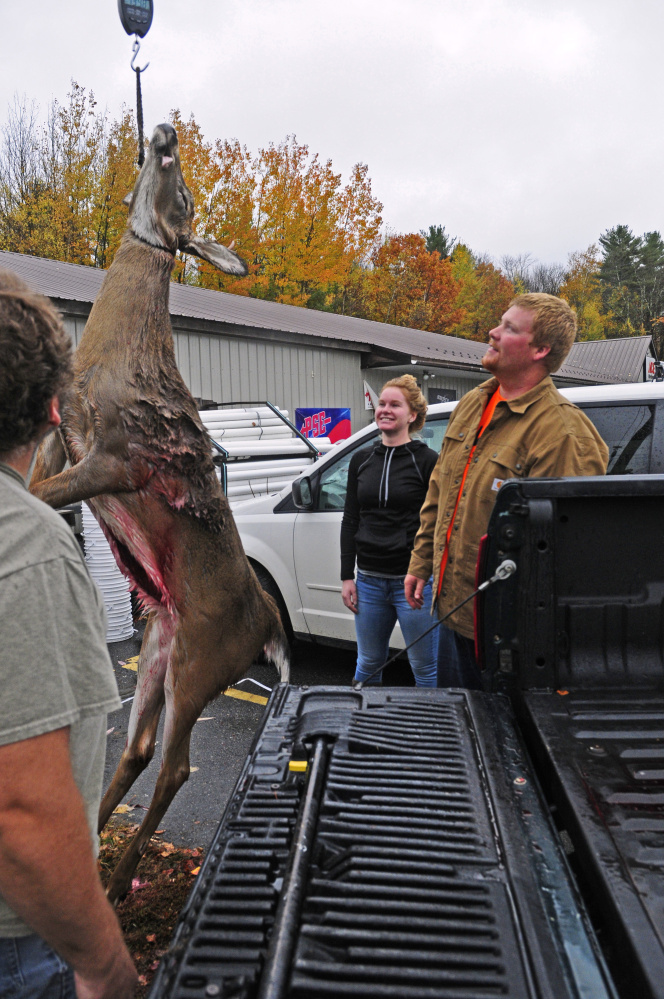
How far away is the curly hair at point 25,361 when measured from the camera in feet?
3.83

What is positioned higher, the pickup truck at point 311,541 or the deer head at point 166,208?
the deer head at point 166,208

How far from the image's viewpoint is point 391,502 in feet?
13.0

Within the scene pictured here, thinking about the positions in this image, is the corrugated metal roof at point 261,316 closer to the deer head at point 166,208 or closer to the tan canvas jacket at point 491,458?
the deer head at point 166,208

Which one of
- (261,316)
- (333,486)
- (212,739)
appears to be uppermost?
(261,316)

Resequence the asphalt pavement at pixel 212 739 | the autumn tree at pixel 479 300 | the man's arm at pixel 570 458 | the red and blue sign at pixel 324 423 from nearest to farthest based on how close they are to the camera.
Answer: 1. the man's arm at pixel 570 458
2. the asphalt pavement at pixel 212 739
3. the red and blue sign at pixel 324 423
4. the autumn tree at pixel 479 300

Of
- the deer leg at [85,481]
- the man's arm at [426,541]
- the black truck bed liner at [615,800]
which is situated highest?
the deer leg at [85,481]

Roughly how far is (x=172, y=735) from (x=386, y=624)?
5.54 ft

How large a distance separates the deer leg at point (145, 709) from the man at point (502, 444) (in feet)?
3.81

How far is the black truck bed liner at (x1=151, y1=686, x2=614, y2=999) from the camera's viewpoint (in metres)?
1.14

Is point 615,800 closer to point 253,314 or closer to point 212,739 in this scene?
point 212,739

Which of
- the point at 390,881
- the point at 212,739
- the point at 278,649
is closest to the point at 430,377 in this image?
the point at 212,739

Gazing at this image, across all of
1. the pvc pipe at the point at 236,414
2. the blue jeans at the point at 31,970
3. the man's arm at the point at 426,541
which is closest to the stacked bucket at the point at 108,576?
the pvc pipe at the point at 236,414

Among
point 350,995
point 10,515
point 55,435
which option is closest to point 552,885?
point 350,995

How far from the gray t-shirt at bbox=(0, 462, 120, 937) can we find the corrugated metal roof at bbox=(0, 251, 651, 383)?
7874 mm
